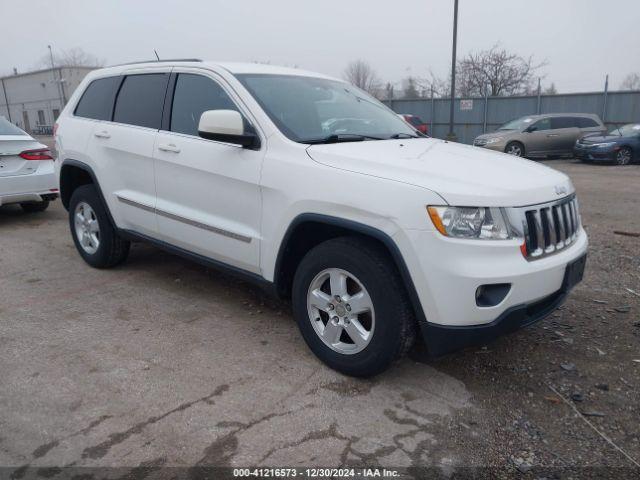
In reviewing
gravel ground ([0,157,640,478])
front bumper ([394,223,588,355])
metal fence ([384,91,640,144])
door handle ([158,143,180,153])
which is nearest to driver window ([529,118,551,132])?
metal fence ([384,91,640,144])

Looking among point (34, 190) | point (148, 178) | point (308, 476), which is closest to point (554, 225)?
point (308, 476)

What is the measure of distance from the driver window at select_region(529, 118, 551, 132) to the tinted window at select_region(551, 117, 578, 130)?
162 mm

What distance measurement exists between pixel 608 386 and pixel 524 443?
0.85m

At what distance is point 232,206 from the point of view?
11.8 feet

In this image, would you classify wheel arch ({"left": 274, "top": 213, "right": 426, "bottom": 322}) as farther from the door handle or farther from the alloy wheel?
the alloy wheel

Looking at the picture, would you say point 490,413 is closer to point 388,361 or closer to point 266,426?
point 388,361

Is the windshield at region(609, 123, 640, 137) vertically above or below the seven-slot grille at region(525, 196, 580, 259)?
below

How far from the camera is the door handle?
13.0ft

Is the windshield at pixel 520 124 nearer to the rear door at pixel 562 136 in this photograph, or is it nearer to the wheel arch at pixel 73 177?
the rear door at pixel 562 136

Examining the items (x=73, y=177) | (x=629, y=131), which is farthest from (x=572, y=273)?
(x=629, y=131)

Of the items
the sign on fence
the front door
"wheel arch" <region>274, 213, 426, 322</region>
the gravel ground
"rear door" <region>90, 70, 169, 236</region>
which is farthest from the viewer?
the sign on fence

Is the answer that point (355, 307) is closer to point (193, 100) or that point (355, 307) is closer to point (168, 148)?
point (168, 148)

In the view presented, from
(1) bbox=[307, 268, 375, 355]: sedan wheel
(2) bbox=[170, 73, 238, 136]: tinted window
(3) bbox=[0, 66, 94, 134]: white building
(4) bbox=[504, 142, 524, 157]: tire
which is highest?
(3) bbox=[0, 66, 94, 134]: white building

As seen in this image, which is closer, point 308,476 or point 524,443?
point 308,476
